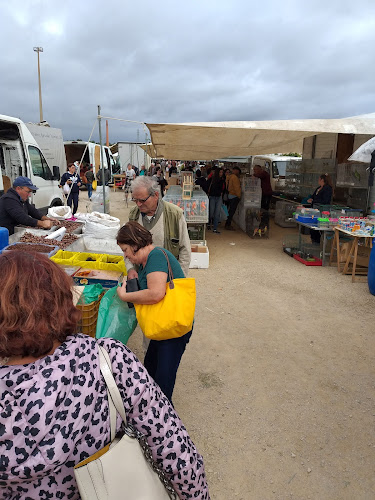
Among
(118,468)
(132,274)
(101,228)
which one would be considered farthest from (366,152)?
(118,468)

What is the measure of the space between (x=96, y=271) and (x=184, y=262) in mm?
959

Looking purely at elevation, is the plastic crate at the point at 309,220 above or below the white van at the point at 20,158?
below

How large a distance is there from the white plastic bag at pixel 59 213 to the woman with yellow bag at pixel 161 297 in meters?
4.02

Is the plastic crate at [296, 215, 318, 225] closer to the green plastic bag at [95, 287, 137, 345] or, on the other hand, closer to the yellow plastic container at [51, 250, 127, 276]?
the yellow plastic container at [51, 250, 127, 276]

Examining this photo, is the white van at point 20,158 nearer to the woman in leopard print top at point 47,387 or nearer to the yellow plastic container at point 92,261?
the yellow plastic container at point 92,261

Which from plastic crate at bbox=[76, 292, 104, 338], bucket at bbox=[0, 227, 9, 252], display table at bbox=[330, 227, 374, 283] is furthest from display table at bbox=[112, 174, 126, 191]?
plastic crate at bbox=[76, 292, 104, 338]

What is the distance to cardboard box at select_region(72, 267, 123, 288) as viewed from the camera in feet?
11.2

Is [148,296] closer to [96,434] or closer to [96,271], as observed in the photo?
[96,434]

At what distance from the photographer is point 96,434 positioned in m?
1.07

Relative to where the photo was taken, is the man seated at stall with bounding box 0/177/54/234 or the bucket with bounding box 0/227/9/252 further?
the man seated at stall with bounding box 0/177/54/234

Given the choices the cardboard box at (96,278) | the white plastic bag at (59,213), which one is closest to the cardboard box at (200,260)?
the white plastic bag at (59,213)

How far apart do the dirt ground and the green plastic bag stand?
103cm

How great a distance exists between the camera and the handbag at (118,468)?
40.7 inches

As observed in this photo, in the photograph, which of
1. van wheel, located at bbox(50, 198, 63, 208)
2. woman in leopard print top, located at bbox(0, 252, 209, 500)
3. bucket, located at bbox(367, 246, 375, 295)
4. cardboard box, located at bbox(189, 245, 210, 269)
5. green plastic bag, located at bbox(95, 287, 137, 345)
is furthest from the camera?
van wheel, located at bbox(50, 198, 63, 208)
